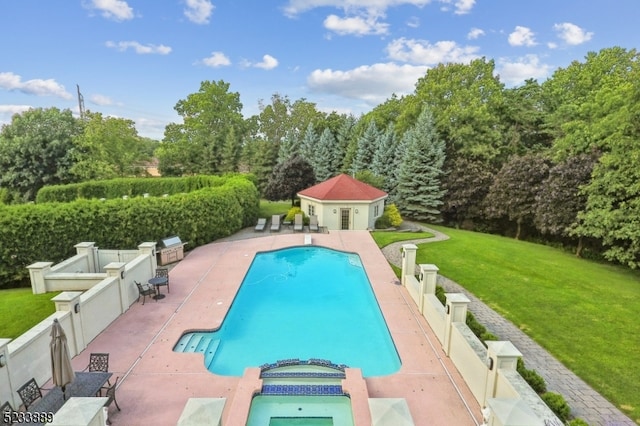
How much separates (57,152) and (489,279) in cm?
4128

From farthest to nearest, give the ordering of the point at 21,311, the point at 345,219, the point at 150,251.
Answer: the point at 345,219
the point at 150,251
the point at 21,311

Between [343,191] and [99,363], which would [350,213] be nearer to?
[343,191]

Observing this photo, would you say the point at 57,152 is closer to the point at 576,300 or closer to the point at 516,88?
the point at 576,300

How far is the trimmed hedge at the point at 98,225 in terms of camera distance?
585 inches

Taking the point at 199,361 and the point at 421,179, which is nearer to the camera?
the point at 199,361

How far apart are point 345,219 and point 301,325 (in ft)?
53.1

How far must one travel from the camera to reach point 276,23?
28609 millimetres

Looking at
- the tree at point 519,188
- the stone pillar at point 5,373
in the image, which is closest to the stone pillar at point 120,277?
the stone pillar at point 5,373

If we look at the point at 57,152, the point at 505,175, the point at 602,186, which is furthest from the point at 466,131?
the point at 57,152

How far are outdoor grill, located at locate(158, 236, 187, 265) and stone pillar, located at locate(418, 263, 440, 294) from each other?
1228cm

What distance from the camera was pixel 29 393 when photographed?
263 inches

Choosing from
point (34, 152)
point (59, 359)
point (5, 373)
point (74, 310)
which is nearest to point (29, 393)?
point (5, 373)

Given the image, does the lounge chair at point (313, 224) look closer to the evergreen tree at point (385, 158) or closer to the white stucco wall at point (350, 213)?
the white stucco wall at point (350, 213)

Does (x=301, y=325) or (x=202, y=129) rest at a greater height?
(x=202, y=129)
